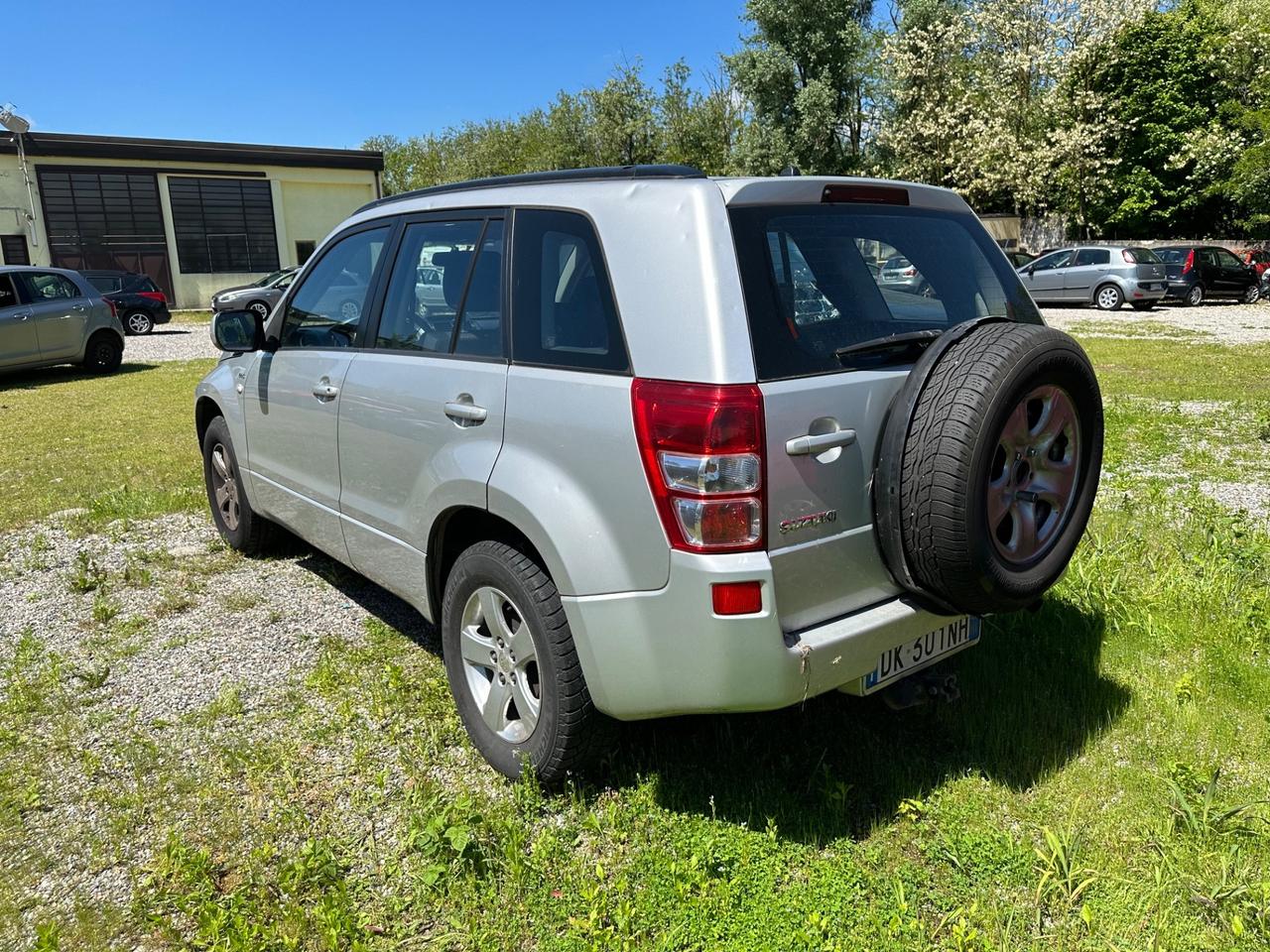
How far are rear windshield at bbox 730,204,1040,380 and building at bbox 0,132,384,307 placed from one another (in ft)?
113

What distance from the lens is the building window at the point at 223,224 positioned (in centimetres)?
3375

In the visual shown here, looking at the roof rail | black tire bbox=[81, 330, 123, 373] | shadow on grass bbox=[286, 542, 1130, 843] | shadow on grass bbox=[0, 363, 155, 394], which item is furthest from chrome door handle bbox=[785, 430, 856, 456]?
black tire bbox=[81, 330, 123, 373]

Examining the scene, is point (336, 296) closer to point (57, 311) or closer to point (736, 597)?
point (736, 597)

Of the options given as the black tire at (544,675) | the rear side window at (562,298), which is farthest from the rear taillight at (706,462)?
the black tire at (544,675)

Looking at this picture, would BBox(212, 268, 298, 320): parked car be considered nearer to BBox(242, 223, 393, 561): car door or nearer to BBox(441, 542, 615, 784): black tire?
BBox(242, 223, 393, 561): car door

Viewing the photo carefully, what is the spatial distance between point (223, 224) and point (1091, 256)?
29.2 metres

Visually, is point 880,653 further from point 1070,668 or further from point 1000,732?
point 1070,668

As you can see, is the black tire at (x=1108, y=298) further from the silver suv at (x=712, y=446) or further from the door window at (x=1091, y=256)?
the silver suv at (x=712, y=446)

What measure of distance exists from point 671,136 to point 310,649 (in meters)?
43.0

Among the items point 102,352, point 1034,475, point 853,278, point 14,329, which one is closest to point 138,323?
point 102,352

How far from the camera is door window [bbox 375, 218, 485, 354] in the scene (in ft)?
11.3

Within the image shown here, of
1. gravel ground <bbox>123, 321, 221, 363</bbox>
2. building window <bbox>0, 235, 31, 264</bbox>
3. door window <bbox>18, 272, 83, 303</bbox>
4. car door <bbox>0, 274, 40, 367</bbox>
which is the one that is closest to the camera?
car door <bbox>0, 274, 40, 367</bbox>

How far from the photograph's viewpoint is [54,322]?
1440cm

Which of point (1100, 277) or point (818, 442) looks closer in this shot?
point (818, 442)
